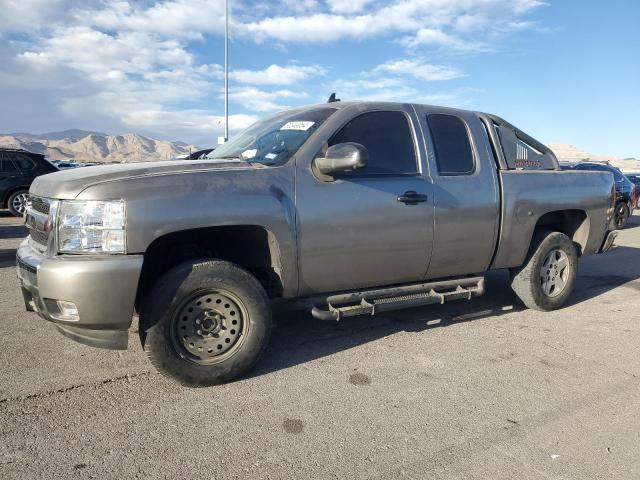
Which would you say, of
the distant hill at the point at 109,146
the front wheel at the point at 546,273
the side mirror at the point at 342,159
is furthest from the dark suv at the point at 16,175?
the distant hill at the point at 109,146

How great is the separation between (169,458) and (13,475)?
27.8 inches

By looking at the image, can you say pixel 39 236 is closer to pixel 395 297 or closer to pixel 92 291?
pixel 92 291

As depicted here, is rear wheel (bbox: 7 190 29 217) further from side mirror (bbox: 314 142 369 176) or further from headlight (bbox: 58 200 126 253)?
side mirror (bbox: 314 142 369 176)

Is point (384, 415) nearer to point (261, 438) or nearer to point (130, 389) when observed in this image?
point (261, 438)

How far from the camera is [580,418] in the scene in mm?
2957

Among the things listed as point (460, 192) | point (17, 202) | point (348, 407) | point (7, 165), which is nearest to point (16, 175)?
point (7, 165)

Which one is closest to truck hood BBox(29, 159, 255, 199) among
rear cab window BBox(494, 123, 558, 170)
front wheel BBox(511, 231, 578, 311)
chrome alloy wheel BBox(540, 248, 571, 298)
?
rear cab window BBox(494, 123, 558, 170)

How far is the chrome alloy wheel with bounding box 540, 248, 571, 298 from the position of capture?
502cm

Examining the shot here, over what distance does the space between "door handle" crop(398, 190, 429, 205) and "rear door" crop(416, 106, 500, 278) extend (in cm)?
16

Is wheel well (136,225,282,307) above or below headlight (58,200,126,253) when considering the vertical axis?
below

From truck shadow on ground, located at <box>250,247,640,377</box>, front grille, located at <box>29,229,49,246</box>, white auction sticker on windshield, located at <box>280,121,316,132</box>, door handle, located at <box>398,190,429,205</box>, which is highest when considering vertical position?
white auction sticker on windshield, located at <box>280,121,316,132</box>

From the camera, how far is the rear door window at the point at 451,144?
4227 mm

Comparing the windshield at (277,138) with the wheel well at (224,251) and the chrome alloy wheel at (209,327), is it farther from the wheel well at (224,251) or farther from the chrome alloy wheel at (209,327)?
the chrome alloy wheel at (209,327)

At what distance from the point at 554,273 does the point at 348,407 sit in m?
3.17
